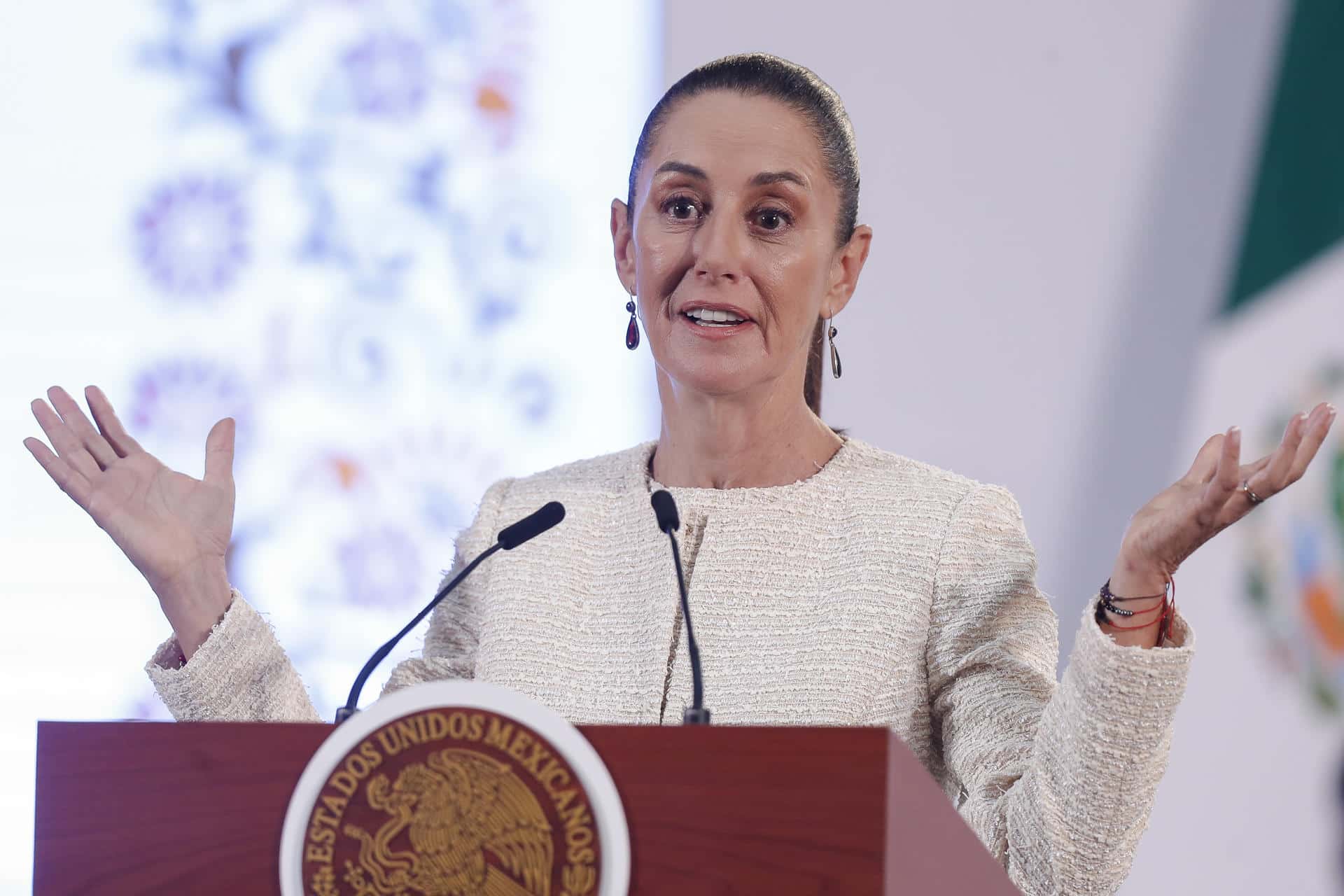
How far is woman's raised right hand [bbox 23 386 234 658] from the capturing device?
57.3 inches

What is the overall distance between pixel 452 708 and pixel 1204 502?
0.64m

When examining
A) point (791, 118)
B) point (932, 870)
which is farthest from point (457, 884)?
point (791, 118)

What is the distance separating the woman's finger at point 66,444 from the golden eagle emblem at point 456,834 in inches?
28.9

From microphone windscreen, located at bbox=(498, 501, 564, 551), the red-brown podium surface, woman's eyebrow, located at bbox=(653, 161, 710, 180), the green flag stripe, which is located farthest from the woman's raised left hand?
the green flag stripe

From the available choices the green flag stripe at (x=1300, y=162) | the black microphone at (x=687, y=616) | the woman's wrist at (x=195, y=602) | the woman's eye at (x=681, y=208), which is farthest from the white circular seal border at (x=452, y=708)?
the green flag stripe at (x=1300, y=162)

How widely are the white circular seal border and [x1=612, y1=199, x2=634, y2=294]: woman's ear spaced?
1035mm

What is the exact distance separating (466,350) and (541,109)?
1.77 ft

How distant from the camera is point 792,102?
70.3 inches

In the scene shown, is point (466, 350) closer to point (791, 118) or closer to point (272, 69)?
point (272, 69)

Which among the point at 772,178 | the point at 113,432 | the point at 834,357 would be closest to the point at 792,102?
the point at 772,178

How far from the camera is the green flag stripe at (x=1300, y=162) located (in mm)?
2887

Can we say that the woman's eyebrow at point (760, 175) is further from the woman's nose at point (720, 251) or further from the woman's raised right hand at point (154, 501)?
the woman's raised right hand at point (154, 501)

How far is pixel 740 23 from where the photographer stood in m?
3.14

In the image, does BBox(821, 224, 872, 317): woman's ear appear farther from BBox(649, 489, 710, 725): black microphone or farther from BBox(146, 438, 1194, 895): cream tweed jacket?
BBox(649, 489, 710, 725): black microphone
